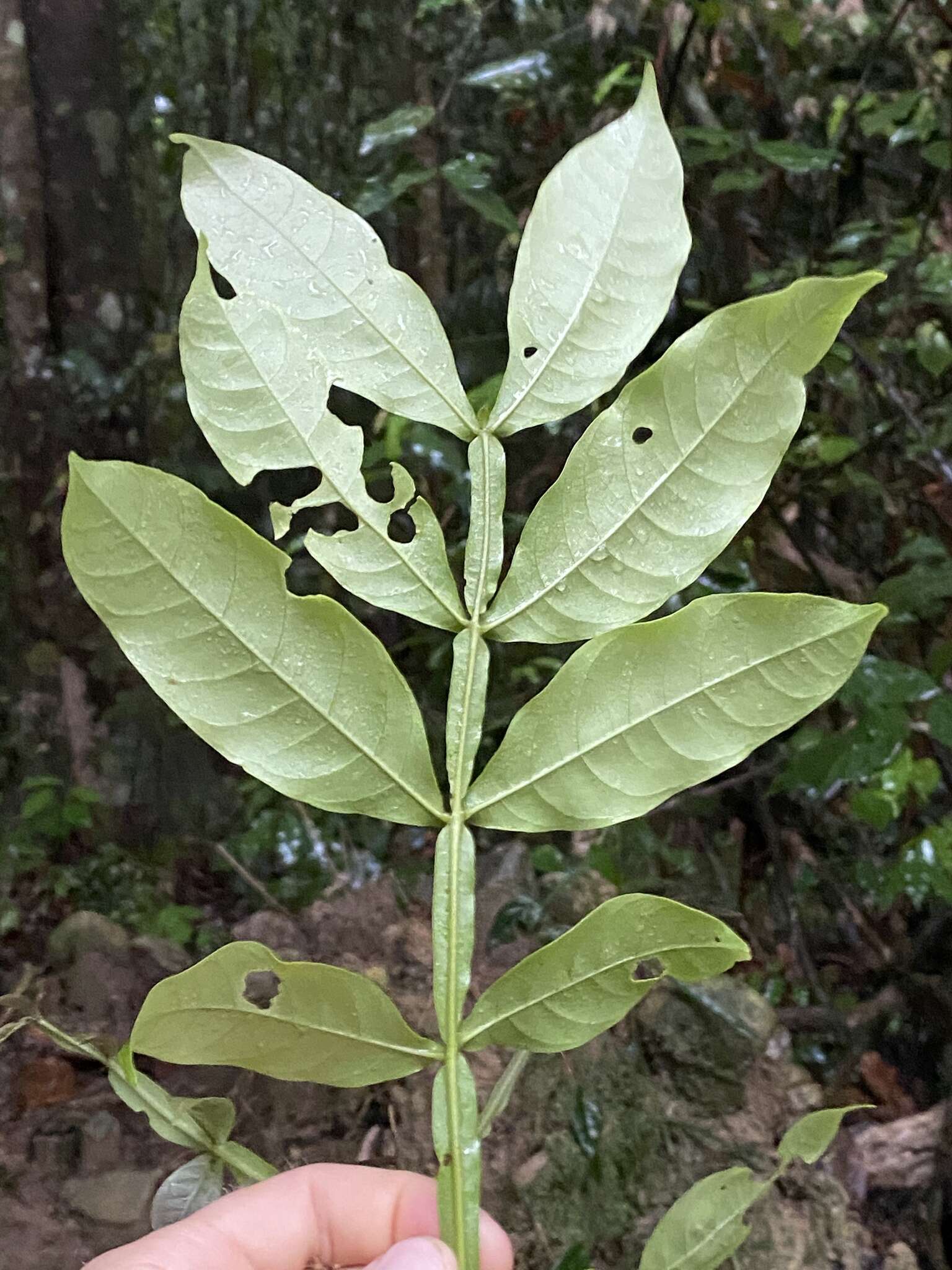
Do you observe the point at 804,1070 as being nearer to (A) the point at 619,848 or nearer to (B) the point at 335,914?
(A) the point at 619,848

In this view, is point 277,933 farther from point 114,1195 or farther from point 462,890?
point 462,890

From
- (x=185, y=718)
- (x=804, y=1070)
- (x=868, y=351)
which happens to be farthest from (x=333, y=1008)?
(x=868, y=351)

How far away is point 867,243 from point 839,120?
0.58ft

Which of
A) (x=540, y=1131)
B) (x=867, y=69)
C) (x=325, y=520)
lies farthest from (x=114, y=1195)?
(x=867, y=69)

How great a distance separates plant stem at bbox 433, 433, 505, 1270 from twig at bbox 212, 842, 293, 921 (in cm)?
84

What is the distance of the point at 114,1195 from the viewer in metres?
1.01

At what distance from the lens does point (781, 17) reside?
49.6 inches

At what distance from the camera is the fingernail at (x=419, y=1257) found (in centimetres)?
39

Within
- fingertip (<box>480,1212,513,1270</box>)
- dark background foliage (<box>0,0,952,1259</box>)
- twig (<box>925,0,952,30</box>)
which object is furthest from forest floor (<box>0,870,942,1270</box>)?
twig (<box>925,0,952,30</box>)

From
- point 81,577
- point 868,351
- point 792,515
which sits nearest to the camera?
point 81,577

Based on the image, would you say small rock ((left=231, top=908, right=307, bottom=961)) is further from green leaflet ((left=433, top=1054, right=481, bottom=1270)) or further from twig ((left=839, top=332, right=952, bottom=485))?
twig ((left=839, top=332, right=952, bottom=485))

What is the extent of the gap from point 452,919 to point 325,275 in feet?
0.95

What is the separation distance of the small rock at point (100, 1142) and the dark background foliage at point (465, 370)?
245 millimetres

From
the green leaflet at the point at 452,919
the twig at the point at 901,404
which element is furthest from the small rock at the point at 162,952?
the twig at the point at 901,404
